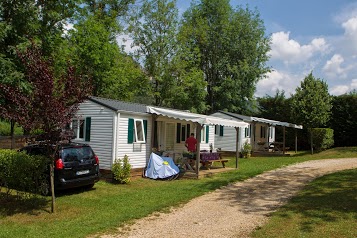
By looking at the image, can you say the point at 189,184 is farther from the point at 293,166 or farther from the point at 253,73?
the point at 253,73

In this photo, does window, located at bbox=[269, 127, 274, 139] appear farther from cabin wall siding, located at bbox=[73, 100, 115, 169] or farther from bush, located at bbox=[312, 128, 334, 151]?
cabin wall siding, located at bbox=[73, 100, 115, 169]

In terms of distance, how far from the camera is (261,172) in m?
16.4

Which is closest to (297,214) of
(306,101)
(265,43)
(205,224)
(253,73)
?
(205,224)

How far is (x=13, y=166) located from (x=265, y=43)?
3326 centimetres

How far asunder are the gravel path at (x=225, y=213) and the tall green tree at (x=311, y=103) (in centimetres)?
1250

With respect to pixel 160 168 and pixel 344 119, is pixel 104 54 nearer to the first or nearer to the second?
pixel 160 168

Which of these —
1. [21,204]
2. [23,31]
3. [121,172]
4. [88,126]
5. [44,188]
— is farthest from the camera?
[88,126]

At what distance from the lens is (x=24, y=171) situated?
9.78 meters

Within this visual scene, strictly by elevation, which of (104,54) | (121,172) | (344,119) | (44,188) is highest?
(104,54)

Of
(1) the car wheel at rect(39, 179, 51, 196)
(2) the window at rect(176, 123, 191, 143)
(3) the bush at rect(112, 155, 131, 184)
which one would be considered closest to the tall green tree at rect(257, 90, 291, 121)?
(2) the window at rect(176, 123, 191, 143)

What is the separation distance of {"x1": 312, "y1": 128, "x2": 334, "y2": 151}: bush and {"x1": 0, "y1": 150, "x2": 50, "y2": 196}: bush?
20.8 metres

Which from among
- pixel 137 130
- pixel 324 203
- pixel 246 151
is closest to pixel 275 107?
pixel 246 151

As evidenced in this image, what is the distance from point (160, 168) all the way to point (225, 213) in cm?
646

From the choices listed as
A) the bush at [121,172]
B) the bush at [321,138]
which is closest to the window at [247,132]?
the bush at [321,138]
